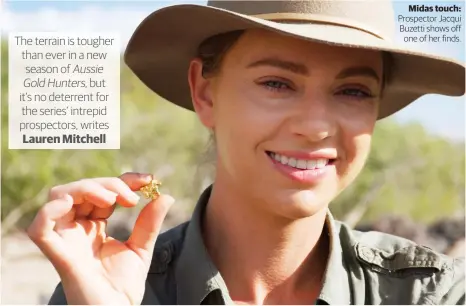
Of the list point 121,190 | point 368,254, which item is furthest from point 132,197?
point 368,254

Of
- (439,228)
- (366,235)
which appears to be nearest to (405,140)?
(439,228)

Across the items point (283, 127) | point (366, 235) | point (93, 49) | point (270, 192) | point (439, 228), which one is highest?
point (93, 49)

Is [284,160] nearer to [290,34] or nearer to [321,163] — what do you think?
[321,163]

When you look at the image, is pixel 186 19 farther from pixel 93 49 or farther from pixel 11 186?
pixel 11 186

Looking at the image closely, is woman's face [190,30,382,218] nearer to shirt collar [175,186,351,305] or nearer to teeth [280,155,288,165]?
teeth [280,155,288,165]

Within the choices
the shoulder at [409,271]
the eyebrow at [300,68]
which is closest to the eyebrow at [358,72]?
the eyebrow at [300,68]

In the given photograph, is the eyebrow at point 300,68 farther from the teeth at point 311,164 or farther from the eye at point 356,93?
the teeth at point 311,164
